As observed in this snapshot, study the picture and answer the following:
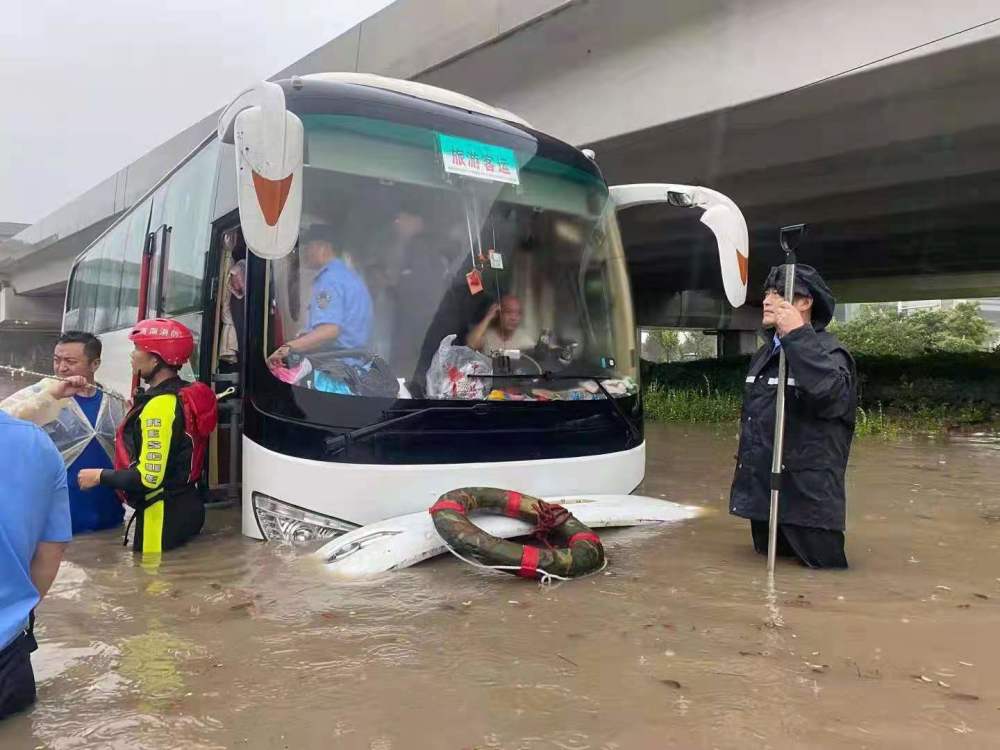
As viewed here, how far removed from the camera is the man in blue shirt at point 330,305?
432cm

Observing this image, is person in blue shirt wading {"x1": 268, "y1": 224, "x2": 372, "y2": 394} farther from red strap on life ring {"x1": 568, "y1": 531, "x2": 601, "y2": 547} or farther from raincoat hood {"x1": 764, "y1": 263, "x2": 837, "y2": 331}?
raincoat hood {"x1": 764, "y1": 263, "x2": 837, "y2": 331}

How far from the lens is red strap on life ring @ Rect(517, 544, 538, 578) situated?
3732 mm

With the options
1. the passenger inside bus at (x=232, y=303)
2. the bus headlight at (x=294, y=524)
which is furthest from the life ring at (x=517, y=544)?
the passenger inside bus at (x=232, y=303)

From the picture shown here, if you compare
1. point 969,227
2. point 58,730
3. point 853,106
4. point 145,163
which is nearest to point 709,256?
point 969,227

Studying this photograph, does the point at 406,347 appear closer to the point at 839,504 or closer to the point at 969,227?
the point at 839,504

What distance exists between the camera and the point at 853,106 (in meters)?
9.10

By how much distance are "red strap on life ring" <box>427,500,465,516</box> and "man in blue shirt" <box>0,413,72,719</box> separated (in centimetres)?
179

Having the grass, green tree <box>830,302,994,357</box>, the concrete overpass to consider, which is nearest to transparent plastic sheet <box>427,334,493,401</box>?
the concrete overpass

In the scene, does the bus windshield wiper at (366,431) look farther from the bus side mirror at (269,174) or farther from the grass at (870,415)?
the grass at (870,415)

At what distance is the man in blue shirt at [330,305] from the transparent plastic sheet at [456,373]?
43cm

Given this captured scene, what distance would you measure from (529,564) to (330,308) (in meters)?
1.81

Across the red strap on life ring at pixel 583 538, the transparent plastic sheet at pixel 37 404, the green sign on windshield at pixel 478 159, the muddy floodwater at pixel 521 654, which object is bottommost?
the muddy floodwater at pixel 521 654

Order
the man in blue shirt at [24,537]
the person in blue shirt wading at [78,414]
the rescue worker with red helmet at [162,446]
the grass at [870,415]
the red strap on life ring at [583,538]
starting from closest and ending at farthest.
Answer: the man in blue shirt at [24,537] → the red strap on life ring at [583,538] → the rescue worker with red helmet at [162,446] → the person in blue shirt wading at [78,414] → the grass at [870,415]

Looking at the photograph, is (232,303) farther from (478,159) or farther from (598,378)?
(598,378)
